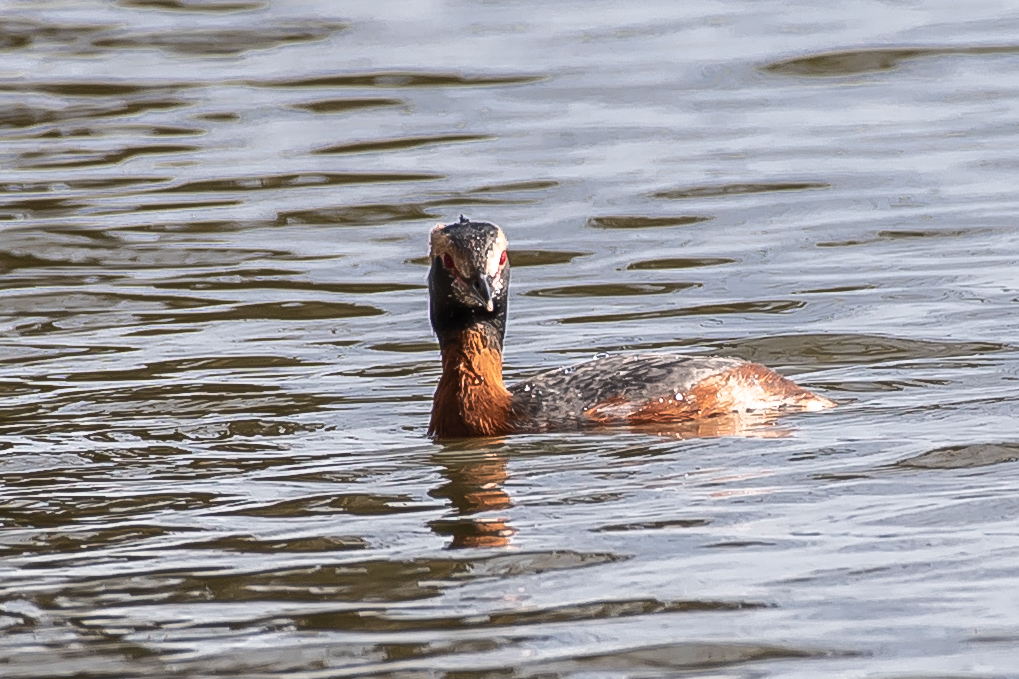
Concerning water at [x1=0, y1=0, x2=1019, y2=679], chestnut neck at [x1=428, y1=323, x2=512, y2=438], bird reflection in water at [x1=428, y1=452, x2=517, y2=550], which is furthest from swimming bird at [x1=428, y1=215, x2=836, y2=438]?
bird reflection in water at [x1=428, y1=452, x2=517, y2=550]

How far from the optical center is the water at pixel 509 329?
267 inches

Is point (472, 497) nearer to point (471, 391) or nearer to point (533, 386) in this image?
point (471, 391)

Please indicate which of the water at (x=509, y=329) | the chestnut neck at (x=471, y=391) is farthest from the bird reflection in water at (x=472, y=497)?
the chestnut neck at (x=471, y=391)

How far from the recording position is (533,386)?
410 inches

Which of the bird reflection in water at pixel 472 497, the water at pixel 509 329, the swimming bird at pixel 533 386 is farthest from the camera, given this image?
the swimming bird at pixel 533 386

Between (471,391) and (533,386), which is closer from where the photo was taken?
(471,391)

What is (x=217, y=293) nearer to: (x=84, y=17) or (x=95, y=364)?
(x=95, y=364)

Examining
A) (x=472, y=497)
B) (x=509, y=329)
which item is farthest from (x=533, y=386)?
(x=509, y=329)

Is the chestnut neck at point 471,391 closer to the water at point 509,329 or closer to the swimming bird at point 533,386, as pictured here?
the swimming bird at point 533,386

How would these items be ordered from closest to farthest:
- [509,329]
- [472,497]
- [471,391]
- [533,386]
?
[472,497] < [471,391] < [533,386] < [509,329]

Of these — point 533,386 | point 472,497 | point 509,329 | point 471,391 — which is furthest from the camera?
point 509,329

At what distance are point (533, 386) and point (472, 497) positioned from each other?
1878 millimetres

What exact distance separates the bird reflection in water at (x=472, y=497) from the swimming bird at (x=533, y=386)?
0.54 meters

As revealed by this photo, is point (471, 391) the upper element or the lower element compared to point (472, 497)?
upper
